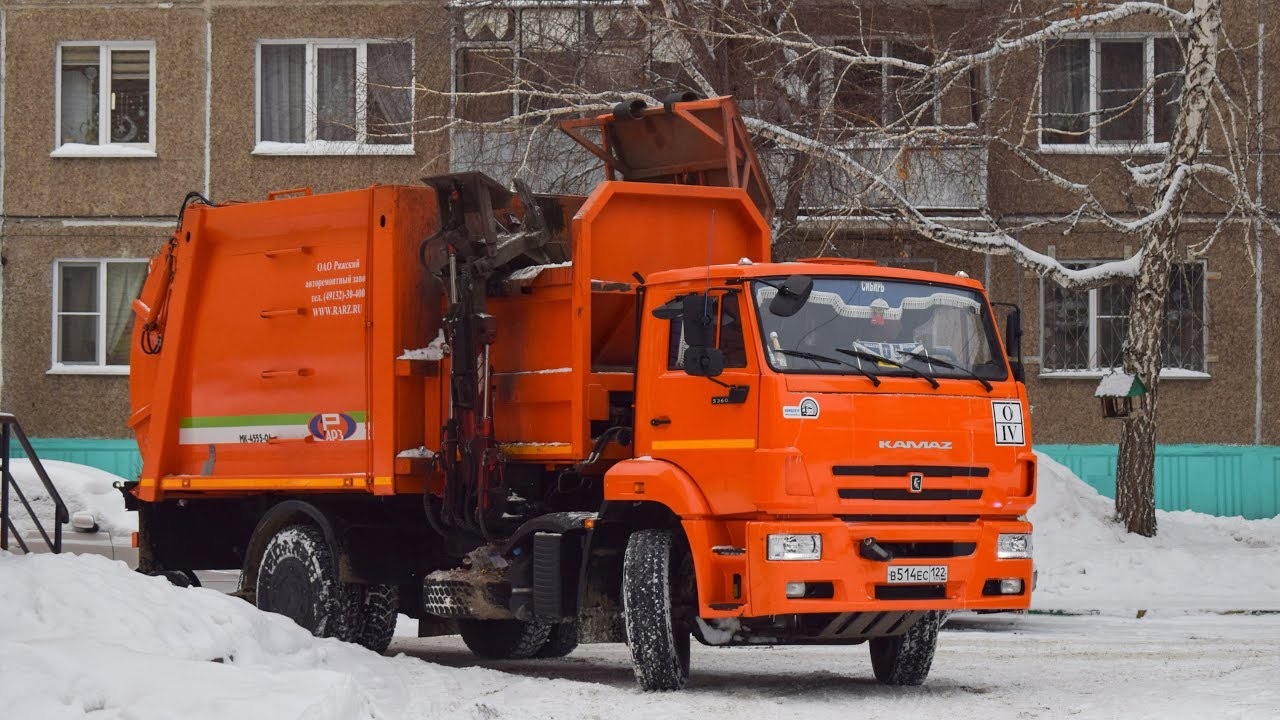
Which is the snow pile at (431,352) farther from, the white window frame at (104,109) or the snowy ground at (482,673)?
the white window frame at (104,109)

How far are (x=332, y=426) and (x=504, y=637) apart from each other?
2288 mm

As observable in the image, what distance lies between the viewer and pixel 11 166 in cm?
2878

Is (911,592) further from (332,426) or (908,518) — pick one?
(332,426)

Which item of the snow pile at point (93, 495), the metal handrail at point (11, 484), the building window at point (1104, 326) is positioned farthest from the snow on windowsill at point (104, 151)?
the metal handrail at point (11, 484)

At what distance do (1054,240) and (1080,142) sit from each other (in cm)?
150

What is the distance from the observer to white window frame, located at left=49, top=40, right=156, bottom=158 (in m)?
28.6

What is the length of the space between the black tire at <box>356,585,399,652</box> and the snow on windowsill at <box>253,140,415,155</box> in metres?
15.8

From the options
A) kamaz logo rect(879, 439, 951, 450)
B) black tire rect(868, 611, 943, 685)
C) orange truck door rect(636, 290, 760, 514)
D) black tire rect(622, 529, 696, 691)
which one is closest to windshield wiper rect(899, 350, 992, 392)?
kamaz logo rect(879, 439, 951, 450)

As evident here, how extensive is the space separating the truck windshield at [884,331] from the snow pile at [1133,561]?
755 centimetres

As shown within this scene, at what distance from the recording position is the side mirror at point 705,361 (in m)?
10.2

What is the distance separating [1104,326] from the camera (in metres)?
27.0

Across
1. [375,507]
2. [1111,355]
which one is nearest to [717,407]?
[375,507]

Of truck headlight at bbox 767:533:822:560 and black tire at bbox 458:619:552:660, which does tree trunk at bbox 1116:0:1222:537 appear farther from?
truck headlight at bbox 767:533:822:560

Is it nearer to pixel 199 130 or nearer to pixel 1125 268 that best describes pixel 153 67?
pixel 199 130
